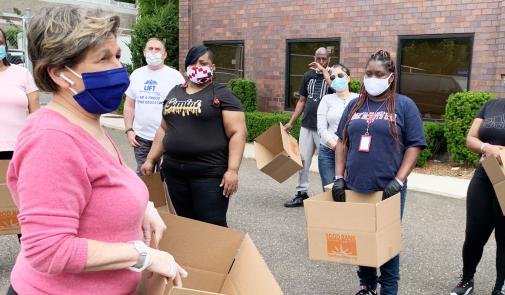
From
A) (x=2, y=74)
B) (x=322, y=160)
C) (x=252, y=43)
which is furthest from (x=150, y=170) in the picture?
(x=252, y=43)

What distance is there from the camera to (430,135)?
909cm

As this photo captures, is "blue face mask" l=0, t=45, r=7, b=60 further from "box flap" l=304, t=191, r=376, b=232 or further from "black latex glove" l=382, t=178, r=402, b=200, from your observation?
"black latex glove" l=382, t=178, r=402, b=200

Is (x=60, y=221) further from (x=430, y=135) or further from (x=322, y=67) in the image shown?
(x=430, y=135)

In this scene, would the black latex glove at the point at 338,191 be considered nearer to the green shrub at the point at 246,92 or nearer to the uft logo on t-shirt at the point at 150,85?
the uft logo on t-shirt at the point at 150,85

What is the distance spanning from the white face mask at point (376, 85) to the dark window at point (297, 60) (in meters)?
7.62

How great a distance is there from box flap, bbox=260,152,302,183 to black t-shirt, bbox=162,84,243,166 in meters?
1.85

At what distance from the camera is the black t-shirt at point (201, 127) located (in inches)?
144

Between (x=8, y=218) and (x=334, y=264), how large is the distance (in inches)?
106

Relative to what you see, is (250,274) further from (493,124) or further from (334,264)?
(334,264)

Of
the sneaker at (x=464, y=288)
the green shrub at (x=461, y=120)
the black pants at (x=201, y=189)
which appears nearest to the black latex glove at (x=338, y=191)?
the black pants at (x=201, y=189)

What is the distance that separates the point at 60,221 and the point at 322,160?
4.42 m

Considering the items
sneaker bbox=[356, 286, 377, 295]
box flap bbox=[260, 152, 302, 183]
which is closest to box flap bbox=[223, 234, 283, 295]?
sneaker bbox=[356, 286, 377, 295]

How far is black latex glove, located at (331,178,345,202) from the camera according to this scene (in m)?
3.59

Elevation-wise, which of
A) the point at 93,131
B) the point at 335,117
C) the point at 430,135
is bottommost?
the point at 430,135
